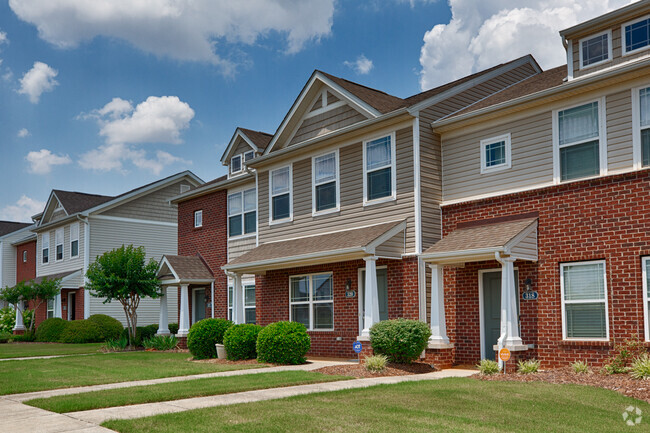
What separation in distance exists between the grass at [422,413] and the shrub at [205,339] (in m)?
8.52

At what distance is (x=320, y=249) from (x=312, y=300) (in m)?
2.55

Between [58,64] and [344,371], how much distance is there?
47.7 feet

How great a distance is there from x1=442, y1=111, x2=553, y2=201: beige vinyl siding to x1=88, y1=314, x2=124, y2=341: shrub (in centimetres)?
1913

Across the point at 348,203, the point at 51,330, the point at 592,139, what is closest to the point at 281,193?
the point at 348,203

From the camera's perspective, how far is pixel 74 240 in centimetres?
3412

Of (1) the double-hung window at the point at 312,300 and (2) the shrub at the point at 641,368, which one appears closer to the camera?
(2) the shrub at the point at 641,368

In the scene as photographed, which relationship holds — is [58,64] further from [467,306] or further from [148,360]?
[467,306]

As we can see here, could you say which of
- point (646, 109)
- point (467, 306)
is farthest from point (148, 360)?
point (646, 109)

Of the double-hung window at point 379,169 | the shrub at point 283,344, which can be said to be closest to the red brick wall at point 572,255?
the double-hung window at point 379,169

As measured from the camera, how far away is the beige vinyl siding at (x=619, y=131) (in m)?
12.9

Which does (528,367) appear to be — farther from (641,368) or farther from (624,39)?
(624,39)

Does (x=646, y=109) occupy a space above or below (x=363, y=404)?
above

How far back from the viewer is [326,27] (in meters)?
19.9

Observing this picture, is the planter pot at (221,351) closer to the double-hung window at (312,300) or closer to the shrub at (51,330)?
the double-hung window at (312,300)
